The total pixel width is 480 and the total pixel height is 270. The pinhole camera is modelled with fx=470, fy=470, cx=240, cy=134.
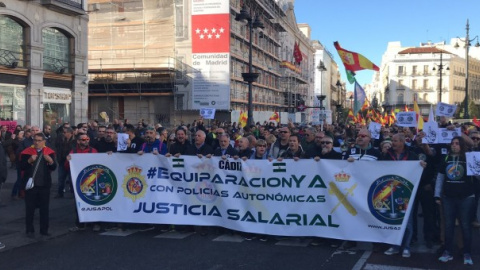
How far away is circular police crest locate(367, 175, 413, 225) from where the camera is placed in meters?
6.38

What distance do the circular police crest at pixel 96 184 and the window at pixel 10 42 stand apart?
1509 cm

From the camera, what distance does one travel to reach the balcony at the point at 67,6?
875 inches

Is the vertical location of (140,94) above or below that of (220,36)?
below

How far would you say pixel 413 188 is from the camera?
633cm

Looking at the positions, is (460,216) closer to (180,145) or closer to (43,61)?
(180,145)

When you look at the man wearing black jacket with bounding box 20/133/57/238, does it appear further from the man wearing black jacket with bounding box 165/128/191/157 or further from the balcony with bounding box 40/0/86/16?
the balcony with bounding box 40/0/86/16

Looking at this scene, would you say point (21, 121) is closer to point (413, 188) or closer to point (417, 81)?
point (413, 188)

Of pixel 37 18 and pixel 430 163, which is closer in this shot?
pixel 430 163

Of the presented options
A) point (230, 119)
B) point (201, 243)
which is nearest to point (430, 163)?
point (201, 243)

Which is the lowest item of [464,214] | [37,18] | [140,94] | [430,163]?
[464,214]

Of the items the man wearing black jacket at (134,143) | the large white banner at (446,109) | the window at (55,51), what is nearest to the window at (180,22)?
the window at (55,51)

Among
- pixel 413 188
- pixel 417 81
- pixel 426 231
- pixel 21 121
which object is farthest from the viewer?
pixel 417 81

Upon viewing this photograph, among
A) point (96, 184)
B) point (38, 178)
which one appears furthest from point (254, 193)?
point (38, 178)

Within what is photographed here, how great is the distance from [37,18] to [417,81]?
8785cm
